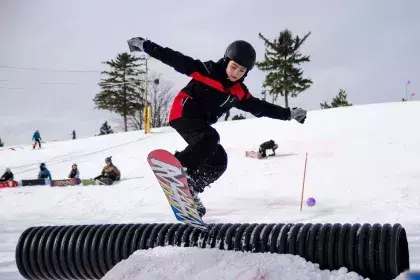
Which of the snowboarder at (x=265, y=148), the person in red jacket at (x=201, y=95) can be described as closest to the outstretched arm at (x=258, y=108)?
the person in red jacket at (x=201, y=95)

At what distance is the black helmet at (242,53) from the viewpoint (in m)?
3.84

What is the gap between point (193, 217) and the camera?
373cm

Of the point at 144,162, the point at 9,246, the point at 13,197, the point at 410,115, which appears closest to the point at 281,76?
the point at 410,115

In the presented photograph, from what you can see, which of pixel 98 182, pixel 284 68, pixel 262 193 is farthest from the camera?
pixel 284 68

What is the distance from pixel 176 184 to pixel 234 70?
1146 mm

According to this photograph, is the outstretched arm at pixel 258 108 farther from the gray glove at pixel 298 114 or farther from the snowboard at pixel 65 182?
the snowboard at pixel 65 182

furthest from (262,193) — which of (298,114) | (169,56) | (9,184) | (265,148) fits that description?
(9,184)

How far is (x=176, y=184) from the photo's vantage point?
3.79 meters

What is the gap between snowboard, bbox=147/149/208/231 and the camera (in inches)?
147

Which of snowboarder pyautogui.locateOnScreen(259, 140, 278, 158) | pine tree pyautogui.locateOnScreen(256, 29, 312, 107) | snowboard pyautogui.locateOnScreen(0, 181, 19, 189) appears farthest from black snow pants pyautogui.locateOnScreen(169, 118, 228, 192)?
pine tree pyautogui.locateOnScreen(256, 29, 312, 107)

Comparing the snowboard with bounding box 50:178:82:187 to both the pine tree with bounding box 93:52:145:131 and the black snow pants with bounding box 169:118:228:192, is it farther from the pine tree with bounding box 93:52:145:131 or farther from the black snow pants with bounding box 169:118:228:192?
the pine tree with bounding box 93:52:145:131

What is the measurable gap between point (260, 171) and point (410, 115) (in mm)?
10739

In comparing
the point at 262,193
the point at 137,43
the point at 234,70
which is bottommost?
the point at 262,193

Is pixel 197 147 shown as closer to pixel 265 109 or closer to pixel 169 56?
pixel 169 56
